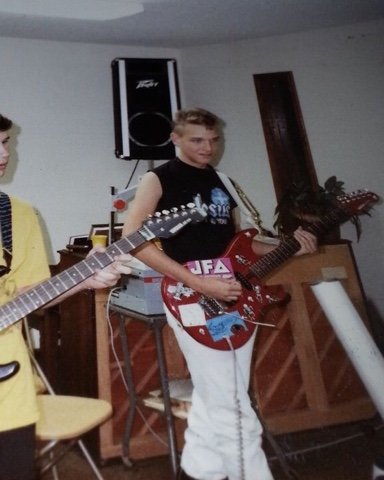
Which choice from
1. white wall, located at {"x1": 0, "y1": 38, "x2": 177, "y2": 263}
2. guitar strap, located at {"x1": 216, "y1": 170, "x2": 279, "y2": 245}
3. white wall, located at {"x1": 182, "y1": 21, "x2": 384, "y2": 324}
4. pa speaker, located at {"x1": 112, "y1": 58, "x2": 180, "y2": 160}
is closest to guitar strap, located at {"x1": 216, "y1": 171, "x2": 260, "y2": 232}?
guitar strap, located at {"x1": 216, "y1": 170, "x2": 279, "y2": 245}

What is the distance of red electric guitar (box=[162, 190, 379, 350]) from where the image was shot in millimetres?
1153

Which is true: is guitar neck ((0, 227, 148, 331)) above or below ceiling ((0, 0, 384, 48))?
below

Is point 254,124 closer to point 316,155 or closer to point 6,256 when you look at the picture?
point 316,155

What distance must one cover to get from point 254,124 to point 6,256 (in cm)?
166

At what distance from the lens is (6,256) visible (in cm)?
94

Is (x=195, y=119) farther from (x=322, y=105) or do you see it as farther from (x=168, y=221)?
(x=322, y=105)

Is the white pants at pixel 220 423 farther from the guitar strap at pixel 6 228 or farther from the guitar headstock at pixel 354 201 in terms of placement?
the guitar headstock at pixel 354 201

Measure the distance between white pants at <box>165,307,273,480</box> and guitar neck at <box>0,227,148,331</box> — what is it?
0.28 m

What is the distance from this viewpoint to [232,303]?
1219 millimetres

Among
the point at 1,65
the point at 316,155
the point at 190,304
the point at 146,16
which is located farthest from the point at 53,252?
the point at 316,155

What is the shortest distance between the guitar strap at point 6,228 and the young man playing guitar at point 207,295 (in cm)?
35

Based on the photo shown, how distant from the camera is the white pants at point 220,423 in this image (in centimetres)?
108

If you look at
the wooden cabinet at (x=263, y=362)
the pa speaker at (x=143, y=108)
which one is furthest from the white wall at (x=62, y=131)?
the wooden cabinet at (x=263, y=362)

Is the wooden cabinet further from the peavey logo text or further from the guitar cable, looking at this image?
the peavey logo text
